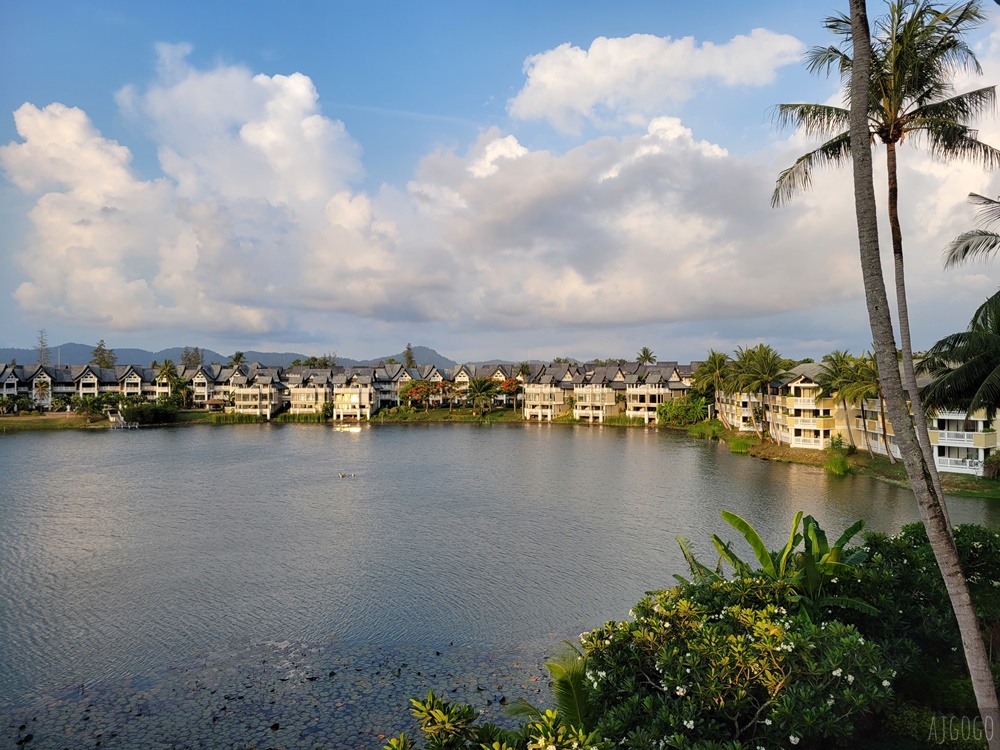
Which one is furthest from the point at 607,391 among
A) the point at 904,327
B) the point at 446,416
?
the point at 904,327

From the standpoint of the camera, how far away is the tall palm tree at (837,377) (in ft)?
151

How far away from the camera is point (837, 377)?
48000 millimetres

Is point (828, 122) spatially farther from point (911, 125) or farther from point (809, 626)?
point (809, 626)

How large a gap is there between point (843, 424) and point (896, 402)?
5221 centimetres

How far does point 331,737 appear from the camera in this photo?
13.3 m

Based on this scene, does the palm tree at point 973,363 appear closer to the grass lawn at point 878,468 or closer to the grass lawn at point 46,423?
the grass lawn at point 878,468

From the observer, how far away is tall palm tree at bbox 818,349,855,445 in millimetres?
45994

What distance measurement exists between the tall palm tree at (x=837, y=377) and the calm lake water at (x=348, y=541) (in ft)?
21.7

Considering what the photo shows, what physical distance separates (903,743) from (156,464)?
57181 millimetres

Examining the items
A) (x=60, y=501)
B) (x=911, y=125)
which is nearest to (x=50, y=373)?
(x=60, y=501)

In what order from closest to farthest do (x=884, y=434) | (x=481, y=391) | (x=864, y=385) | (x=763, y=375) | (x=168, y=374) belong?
(x=864, y=385) < (x=884, y=434) < (x=763, y=375) < (x=481, y=391) < (x=168, y=374)

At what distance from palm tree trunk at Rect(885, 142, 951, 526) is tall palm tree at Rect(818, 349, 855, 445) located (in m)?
34.6

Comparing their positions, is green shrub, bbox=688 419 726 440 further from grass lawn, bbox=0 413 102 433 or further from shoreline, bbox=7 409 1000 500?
grass lawn, bbox=0 413 102 433

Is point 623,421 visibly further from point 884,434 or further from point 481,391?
point 884,434
